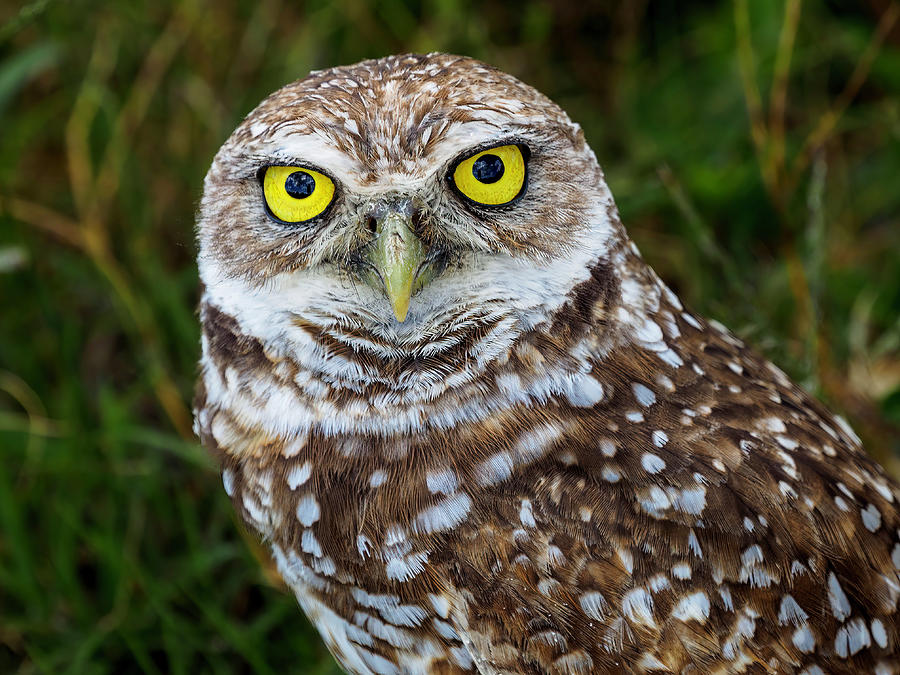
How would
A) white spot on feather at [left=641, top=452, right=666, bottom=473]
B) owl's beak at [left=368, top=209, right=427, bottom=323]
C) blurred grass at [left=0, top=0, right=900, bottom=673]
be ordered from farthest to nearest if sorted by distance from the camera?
blurred grass at [left=0, top=0, right=900, bottom=673]
white spot on feather at [left=641, top=452, right=666, bottom=473]
owl's beak at [left=368, top=209, right=427, bottom=323]

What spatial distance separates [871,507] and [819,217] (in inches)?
36.7

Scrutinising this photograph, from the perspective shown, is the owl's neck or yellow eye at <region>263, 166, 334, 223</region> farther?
the owl's neck

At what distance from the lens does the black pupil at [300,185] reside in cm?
157

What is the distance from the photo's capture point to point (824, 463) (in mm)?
1779

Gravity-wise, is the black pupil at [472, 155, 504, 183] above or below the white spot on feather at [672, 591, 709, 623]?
above

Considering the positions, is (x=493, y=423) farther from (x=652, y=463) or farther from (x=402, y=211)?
(x=402, y=211)

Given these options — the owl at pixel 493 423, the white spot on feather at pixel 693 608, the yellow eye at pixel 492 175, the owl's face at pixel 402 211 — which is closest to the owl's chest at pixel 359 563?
the owl at pixel 493 423

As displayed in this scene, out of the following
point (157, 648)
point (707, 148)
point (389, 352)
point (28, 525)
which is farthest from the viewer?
point (707, 148)

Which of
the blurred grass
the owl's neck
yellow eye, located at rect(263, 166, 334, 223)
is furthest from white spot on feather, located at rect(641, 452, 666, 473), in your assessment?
the blurred grass

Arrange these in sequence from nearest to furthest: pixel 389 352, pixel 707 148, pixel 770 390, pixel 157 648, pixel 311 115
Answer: pixel 311 115 → pixel 389 352 → pixel 770 390 → pixel 157 648 → pixel 707 148

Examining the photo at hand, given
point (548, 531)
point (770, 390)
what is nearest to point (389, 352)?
point (548, 531)

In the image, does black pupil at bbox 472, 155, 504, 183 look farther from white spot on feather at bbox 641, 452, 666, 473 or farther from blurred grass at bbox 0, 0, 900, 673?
blurred grass at bbox 0, 0, 900, 673

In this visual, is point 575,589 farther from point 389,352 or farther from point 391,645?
point 389,352

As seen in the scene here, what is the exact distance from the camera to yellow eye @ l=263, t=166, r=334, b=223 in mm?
1563
